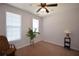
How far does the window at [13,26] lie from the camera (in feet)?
6.59

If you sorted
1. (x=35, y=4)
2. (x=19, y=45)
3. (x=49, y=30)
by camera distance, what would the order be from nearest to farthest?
(x=35, y=4) → (x=19, y=45) → (x=49, y=30)

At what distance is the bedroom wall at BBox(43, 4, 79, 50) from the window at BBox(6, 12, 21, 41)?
533 millimetres

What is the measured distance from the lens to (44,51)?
2.11m

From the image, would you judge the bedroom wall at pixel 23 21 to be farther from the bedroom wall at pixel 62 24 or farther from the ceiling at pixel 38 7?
the bedroom wall at pixel 62 24

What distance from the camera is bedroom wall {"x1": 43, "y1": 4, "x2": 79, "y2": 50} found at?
205cm

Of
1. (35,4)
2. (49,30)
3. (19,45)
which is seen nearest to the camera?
(35,4)

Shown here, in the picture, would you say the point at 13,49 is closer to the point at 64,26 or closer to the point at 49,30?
the point at 49,30

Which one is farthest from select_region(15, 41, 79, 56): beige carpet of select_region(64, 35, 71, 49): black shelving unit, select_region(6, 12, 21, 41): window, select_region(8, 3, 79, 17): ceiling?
select_region(8, 3, 79, 17): ceiling

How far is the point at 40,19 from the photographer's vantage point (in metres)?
2.22

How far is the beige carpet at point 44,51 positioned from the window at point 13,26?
11.3 inches

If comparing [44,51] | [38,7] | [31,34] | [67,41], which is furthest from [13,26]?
[67,41]

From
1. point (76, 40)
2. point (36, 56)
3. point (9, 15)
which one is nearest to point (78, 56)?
point (76, 40)

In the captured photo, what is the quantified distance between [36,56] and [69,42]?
72 centimetres

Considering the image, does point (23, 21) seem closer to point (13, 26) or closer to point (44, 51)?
point (13, 26)
